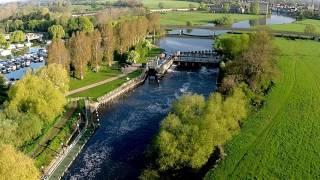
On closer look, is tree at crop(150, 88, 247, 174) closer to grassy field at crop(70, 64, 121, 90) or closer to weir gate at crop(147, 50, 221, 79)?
grassy field at crop(70, 64, 121, 90)

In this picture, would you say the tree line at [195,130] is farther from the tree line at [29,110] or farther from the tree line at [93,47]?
the tree line at [93,47]

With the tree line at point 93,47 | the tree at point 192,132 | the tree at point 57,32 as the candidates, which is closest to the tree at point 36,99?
the tree at point 192,132

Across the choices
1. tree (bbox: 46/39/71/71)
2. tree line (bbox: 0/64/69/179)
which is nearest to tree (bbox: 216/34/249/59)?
tree (bbox: 46/39/71/71)

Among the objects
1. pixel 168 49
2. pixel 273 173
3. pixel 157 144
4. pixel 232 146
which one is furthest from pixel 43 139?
pixel 168 49

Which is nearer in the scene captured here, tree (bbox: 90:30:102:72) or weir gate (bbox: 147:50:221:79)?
tree (bbox: 90:30:102:72)

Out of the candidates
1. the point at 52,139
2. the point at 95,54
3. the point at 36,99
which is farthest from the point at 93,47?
the point at 52,139

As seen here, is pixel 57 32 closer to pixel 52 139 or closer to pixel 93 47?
pixel 93 47
